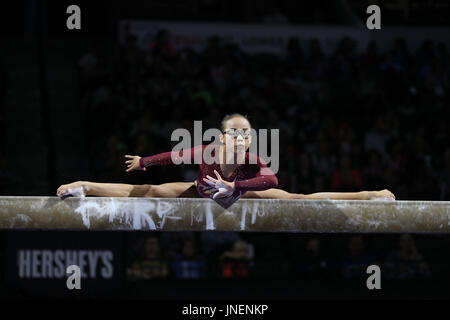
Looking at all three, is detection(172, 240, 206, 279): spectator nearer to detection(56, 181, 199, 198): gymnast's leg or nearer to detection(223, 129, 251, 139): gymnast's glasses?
detection(56, 181, 199, 198): gymnast's leg

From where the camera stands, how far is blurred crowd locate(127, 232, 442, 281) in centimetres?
705

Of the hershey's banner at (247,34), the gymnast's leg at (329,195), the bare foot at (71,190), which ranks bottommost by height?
the gymnast's leg at (329,195)

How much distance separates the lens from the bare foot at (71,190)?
4023 mm

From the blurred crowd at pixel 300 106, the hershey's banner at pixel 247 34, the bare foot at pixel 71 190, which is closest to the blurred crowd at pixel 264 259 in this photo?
the blurred crowd at pixel 300 106

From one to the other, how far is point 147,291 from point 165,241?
0.82 m

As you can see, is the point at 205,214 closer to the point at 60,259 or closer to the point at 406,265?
the point at 60,259

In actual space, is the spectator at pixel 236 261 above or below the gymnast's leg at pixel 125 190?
below

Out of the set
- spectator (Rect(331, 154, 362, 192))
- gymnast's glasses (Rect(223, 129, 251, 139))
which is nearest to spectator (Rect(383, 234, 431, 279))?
spectator (Rect(331, 154, 362, 192))

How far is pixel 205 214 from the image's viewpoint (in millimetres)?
4004

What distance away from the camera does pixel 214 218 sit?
400 centimetres

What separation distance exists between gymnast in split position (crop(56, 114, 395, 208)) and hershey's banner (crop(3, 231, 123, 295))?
7.74 feet

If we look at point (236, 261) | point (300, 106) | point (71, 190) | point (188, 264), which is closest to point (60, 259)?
point (188, 264)

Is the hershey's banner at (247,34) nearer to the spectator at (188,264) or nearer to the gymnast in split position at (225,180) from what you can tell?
the spectator at (188,264)

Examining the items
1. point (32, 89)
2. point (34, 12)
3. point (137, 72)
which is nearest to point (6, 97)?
point (32, 89)
